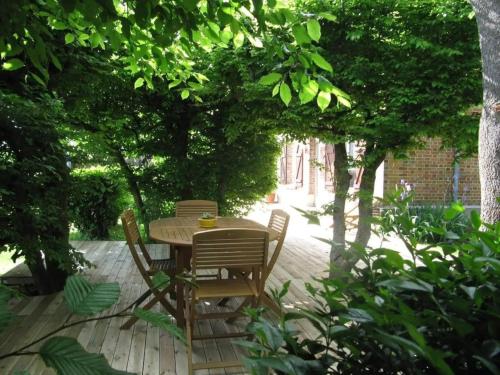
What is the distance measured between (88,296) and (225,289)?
2.49m

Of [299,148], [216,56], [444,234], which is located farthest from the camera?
[299,148]

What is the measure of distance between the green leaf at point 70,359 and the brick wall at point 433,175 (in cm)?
862

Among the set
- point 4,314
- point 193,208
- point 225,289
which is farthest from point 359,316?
point 193,208

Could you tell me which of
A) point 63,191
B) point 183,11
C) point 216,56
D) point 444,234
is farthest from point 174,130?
point 444,234

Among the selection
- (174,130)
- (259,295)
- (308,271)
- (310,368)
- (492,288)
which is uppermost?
(174,130)

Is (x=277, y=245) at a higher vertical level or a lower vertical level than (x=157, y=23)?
lower

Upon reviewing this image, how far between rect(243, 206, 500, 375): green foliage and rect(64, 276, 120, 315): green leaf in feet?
0.83

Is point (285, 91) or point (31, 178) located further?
point (31, 178)

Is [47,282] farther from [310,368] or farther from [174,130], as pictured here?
[310,368]

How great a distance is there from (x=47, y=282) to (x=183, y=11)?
3901 millimetres

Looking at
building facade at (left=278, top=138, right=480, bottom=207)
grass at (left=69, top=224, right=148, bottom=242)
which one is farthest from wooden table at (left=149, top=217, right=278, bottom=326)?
building facade at (left=278, top=138, right=480, bottom=207)

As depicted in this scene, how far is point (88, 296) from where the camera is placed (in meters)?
0.68

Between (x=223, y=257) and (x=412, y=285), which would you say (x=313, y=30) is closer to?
(x=412, y=285)

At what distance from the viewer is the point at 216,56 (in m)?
4.39
